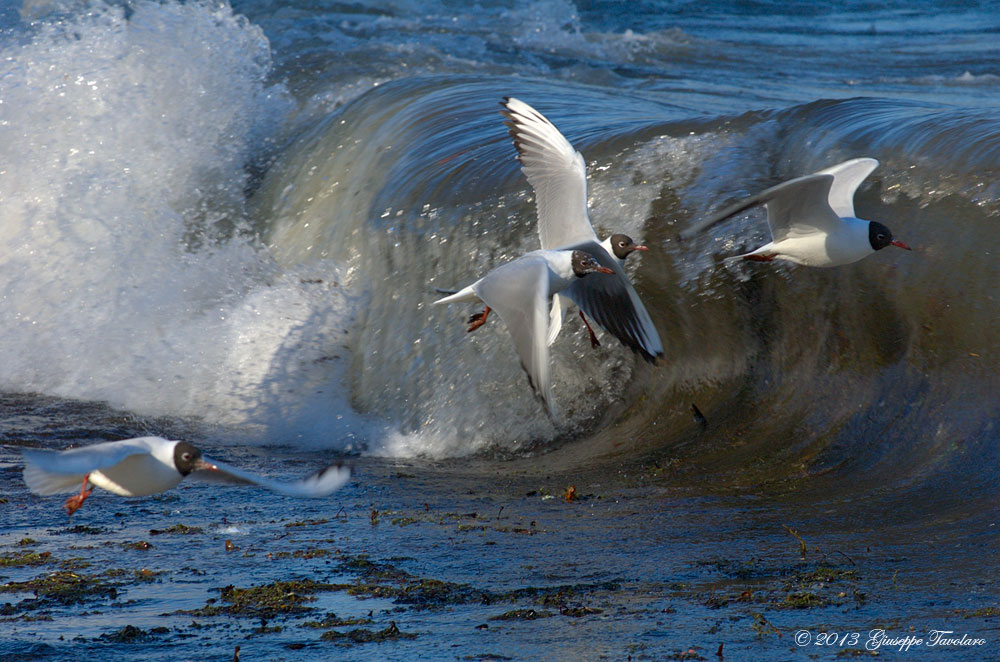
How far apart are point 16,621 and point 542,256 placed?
255cm

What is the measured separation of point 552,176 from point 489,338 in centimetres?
131

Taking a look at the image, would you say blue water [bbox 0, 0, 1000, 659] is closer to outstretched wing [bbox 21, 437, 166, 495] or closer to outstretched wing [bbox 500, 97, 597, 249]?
outstretched wing [bbox 21, 437, 166, 495]

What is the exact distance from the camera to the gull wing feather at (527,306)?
4.47m

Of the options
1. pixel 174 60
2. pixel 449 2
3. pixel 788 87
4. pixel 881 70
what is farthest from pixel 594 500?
pixel 449 2

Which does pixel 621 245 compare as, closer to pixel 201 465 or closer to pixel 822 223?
pixel 822 223

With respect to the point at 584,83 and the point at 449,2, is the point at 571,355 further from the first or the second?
the point at 449,2

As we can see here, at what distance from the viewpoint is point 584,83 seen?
1493 cm

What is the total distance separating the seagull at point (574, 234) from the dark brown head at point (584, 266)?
24 centimetres

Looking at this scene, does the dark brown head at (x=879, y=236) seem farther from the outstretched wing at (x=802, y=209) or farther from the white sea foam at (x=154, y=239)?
the white sea foam at (x=154, y=239)

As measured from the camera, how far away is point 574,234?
5.85 meters

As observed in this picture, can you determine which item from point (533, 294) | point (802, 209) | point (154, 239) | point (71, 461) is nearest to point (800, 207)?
point (802, 209)

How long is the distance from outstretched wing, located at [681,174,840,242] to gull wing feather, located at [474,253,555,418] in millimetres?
779

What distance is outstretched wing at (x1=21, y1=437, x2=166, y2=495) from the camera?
3.58 meters

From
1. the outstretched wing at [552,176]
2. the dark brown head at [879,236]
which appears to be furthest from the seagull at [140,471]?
the dark brown head at [879,236]
